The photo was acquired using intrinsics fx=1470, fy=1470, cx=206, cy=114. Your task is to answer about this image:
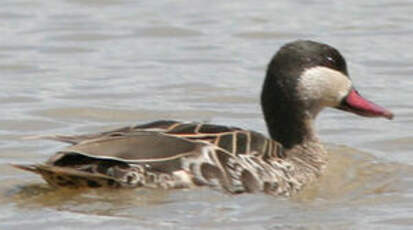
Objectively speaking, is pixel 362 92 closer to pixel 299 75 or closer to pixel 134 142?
pixel 299 75

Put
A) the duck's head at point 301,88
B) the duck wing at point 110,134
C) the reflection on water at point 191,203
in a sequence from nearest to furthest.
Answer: the reflection on water at point 191,203 → the duck wing at point 110,134 → the duck's head at point 301,88

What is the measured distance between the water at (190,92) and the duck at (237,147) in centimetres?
14

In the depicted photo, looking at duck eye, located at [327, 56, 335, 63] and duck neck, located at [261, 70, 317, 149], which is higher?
duck eye, located at [327, 56, 335, 63]

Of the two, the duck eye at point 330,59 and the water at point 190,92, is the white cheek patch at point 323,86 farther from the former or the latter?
the water at point 190,92

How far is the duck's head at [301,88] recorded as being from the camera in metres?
11.4

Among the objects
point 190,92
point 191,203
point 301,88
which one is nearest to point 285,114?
point 301,88

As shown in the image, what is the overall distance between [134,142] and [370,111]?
2.30 meters

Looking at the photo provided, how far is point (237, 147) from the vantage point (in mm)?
10859

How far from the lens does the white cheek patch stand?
11.5 m

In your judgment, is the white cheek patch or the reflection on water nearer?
the reflection on water

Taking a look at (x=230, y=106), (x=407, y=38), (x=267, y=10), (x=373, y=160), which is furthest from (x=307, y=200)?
(x=267, y=10)

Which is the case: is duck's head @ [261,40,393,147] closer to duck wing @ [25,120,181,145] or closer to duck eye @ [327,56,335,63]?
duck eye @ [327,56,335,63]

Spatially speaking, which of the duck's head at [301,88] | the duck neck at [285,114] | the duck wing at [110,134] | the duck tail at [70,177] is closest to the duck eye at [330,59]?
the duck's head at [301,88]

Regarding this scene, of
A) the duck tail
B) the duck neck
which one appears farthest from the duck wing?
the duck neck
